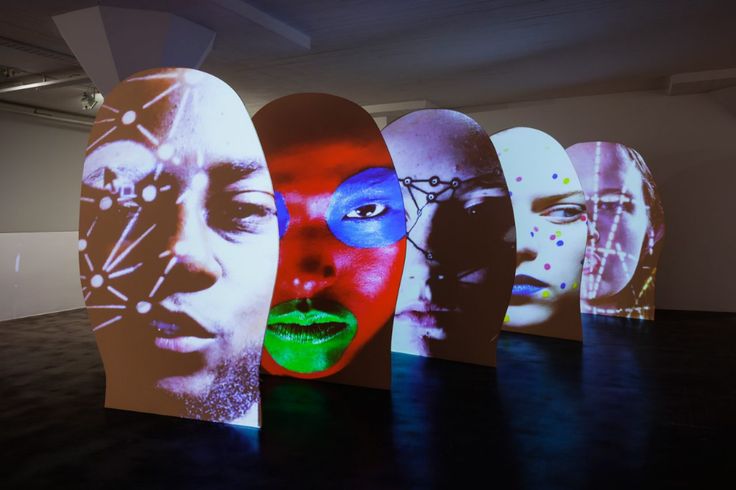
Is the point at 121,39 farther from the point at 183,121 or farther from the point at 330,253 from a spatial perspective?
the point at 330,253

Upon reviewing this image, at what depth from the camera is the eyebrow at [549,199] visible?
20.5 feet

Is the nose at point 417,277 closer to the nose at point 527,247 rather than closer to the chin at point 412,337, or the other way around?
the chin at point 412,337

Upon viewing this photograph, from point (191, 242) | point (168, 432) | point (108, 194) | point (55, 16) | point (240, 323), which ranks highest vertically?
point (55, 16)

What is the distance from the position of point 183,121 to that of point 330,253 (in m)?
1.47

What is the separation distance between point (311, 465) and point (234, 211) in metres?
1.54

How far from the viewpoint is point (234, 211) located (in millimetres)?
3588

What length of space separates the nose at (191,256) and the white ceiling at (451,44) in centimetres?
230

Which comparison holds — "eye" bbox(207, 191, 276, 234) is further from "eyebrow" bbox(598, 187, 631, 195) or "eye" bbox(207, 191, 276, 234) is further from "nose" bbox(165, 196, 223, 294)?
"eyebrow" bbox(598, 187, 631, 195)

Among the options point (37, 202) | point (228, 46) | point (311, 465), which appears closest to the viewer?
point (311, 465)

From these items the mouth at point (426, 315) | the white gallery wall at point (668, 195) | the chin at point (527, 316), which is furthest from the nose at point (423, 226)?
the white gallery wall at point (668, 195)

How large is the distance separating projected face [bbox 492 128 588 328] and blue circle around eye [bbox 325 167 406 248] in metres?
2.41

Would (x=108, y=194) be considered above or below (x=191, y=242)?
above

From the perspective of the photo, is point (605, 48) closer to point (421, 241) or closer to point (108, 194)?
point (421, 241)

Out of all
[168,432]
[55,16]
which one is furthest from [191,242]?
[55,16]
